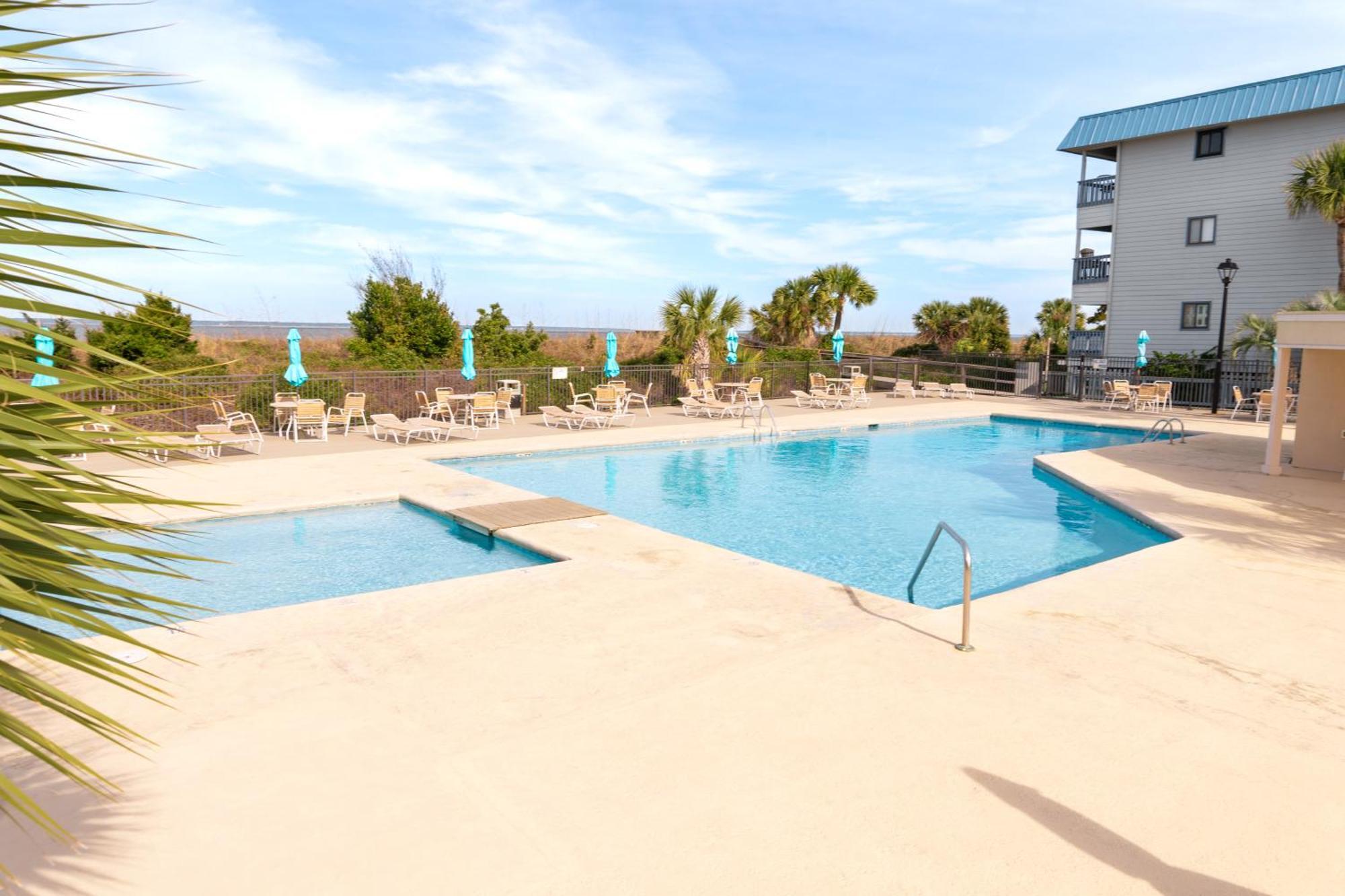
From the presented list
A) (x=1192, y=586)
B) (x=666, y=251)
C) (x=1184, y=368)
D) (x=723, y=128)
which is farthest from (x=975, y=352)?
(x=1192, y=586)

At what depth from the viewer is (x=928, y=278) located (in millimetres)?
37469

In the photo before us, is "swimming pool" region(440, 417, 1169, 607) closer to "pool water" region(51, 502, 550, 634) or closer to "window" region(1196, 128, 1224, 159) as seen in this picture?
"pool water" region(51, 502, 550, 634)

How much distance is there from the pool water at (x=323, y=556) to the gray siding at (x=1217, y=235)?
24.7m

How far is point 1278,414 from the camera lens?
12125mm

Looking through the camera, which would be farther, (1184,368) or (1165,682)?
(1184,368)

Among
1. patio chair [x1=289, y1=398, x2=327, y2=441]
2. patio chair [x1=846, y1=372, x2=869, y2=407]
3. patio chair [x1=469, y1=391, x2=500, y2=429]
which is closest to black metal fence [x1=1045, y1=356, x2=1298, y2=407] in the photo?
patio chair [x1=846, y1=372, x2=869, y2=407]

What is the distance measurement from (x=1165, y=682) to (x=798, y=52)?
25.4 m

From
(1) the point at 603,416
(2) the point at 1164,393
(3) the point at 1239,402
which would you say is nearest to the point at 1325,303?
(3) the point at 1239,402

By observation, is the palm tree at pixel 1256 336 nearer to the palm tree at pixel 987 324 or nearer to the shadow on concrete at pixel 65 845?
the palm tree at pixel 987 324

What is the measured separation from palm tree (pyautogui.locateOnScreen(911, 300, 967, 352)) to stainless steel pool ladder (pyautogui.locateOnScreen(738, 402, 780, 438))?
55.0 ft

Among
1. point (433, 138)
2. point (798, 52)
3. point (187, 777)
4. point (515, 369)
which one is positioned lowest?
point (187, 777)

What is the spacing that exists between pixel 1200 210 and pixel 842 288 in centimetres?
1270

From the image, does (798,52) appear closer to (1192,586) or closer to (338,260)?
(338,260)

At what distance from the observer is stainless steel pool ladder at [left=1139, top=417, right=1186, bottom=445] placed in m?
16.2
